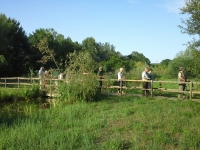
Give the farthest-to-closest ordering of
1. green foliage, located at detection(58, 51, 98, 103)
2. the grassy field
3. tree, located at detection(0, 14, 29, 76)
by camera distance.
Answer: tree, located at detection(0, 14, 29, 76)
green foliage, located at detection(58, 51, 98, 103)
the grassy field

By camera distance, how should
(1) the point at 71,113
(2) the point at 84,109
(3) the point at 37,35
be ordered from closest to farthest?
1. (1) the point at 71,113
2. (2) the point at 84,109
3. (3) the point at 37,35

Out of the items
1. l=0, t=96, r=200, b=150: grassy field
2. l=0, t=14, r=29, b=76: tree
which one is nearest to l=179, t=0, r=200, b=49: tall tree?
l=0, t=96, r=200, b=150: grassy field

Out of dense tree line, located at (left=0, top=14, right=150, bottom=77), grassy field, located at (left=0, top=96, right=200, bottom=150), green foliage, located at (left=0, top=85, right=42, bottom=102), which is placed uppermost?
dense tree line, located at (left=0, top=14, right=150, bottom=77)

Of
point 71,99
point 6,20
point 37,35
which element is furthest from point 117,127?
point 37,35

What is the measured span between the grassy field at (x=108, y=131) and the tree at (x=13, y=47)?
Answer: 27.7 metres

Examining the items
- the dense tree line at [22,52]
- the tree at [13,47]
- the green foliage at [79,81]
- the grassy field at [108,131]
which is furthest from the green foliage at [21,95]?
the tree at [13,47]

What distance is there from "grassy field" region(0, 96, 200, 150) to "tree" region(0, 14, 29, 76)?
27708 millimetres

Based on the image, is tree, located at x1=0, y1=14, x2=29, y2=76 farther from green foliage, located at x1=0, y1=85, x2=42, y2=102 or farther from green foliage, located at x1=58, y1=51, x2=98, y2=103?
green foliage, located at x1=58, y1=51, x2=98, y2=103

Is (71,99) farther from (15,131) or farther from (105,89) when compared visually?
→ (15,131)

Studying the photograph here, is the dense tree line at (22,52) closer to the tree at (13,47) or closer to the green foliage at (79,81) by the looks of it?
the tree at (13,47)

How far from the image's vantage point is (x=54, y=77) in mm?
14320

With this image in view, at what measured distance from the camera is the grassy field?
5291 millimetres

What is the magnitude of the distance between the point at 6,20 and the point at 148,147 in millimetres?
36960

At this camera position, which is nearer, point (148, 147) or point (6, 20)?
point (148, 147)
